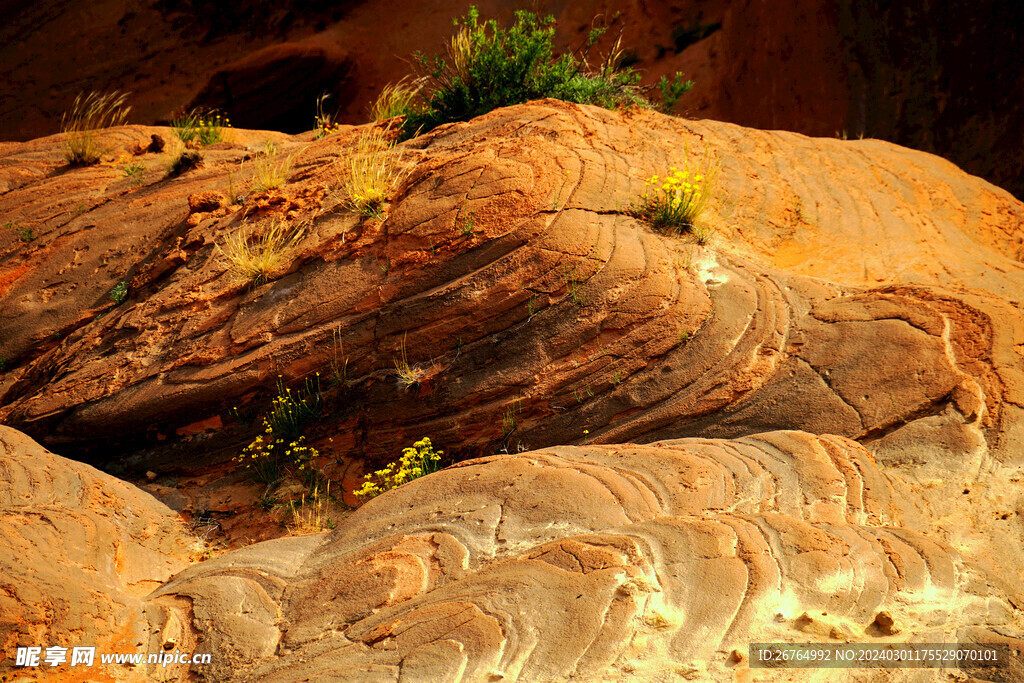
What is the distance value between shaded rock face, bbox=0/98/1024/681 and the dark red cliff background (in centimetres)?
286

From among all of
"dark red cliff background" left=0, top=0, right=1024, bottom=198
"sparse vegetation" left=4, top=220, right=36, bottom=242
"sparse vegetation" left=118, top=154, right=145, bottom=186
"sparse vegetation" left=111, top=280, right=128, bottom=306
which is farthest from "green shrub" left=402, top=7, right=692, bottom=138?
"sparse vegetation" left=4, top=220, right=36, bottom=242

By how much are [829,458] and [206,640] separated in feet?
10.6

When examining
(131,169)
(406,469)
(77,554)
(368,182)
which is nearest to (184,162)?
(131,169)

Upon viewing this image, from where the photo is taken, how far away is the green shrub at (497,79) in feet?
23.8

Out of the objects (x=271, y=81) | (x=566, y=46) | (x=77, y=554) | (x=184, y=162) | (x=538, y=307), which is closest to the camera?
(x=77, y=554)

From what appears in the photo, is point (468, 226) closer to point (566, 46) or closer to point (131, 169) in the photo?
point (131, 169)

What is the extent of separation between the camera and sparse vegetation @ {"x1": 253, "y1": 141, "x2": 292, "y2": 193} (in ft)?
21.6

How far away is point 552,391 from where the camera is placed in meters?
5.17

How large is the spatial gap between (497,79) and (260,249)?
282cm

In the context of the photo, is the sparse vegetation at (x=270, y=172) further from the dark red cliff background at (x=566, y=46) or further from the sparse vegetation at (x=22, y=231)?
the dark red cliff background at (x=566, y=46)

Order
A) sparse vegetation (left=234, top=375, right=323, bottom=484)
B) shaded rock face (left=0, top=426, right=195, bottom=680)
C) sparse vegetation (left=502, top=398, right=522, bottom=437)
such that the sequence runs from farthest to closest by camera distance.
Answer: sparse vegetation (left=234, top=375, right=323, bottom=484) → sparse vegetation (left=502, top=398, right=522, bottom=437) → shaded rock face (left=0, top=426, right=195, bottom=680)

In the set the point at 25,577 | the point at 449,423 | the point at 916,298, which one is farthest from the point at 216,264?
the point at 916,298

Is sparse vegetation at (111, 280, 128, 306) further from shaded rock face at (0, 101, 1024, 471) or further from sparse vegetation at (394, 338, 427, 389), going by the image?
sparse vegetation at (394, 338, 427, 389)

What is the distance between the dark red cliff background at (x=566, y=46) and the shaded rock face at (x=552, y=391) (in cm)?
286
